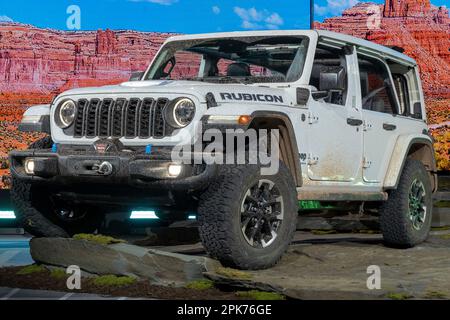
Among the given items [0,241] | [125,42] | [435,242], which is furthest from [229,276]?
[125,42]

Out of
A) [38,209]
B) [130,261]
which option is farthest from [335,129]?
[38,209]

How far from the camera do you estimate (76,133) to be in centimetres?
743

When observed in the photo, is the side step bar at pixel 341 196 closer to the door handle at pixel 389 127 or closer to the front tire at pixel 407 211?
the front tire at pixel 407 211

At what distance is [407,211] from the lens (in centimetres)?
916

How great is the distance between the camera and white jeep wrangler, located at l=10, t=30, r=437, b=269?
22.2 ft

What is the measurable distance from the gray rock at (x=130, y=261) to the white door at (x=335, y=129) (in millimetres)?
1343

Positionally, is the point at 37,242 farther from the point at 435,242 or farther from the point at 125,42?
the point at 125,42

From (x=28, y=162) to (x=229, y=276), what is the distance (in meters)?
2.05

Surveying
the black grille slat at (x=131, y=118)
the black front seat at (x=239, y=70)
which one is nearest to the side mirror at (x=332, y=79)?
the black front seat at (x=239, y=70)

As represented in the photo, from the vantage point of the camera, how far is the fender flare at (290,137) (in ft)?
23.0

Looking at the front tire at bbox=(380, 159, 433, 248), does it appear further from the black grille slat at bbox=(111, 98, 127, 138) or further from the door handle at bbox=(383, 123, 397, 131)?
the black grille slat at bbox=(111, 98, 127, 138)

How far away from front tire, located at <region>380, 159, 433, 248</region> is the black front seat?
218 cm

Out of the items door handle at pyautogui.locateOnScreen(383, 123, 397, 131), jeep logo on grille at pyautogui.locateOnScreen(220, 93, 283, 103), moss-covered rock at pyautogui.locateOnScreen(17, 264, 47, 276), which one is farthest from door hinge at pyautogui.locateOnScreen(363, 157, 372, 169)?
moss-covered rock at pyautogui.locateOnScreen(17, 264, 47, 276)

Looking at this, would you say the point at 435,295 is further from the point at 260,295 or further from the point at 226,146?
the point at 226,146
